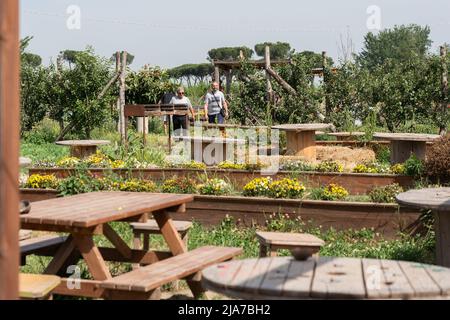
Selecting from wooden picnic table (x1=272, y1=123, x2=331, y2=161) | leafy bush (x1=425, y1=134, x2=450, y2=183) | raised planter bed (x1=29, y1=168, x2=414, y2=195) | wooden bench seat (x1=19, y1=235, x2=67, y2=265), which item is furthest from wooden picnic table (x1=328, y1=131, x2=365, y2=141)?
wooden bench seat (x1=19, y1=235, x2=67, y2=265)

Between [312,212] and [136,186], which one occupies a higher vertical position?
[136,186]

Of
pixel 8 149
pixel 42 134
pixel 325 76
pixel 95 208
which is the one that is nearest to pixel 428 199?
pixel 95 208

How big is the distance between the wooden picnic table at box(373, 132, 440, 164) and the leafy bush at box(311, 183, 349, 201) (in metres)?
2.15

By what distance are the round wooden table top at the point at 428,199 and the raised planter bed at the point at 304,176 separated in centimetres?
233

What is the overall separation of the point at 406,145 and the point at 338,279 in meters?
7.35

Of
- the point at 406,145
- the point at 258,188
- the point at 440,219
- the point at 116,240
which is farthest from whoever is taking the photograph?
the point at 406,145

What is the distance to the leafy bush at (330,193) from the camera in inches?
331

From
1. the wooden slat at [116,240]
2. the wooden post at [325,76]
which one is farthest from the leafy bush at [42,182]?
the wooden post at [325,76]

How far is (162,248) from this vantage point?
7.56 m

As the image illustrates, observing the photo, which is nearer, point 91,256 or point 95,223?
point 95,223

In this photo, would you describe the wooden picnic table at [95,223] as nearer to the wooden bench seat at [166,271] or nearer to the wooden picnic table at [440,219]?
the wooden bench seat at [166,271]

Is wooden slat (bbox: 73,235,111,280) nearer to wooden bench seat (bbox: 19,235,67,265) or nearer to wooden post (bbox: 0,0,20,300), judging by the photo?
wooden bench seat (bbox: 19,235,67,265)

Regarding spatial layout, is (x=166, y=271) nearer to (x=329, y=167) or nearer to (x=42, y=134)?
(x=329, y=167)

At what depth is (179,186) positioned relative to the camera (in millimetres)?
9055
